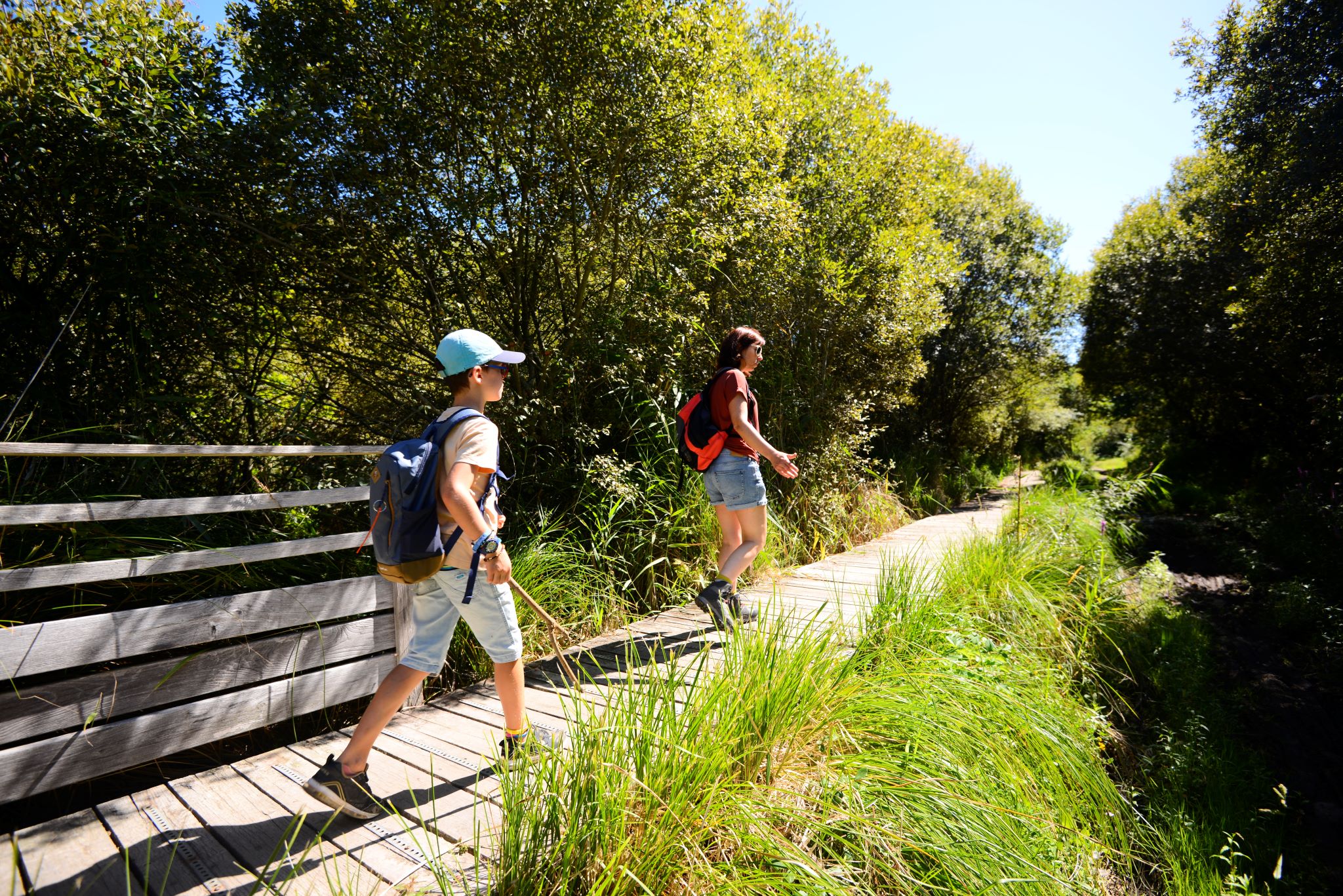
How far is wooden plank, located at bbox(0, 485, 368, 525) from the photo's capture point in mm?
2355

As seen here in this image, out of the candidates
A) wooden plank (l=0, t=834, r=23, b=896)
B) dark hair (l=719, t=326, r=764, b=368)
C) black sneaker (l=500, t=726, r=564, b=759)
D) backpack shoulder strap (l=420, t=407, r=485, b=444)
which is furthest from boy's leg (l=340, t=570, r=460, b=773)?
dark hair (l=719, t=326, r=764, b=368)

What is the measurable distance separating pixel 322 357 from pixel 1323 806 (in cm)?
857

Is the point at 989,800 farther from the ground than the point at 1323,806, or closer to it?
farther from the ground

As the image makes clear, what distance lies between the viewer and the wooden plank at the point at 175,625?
7.68 ft

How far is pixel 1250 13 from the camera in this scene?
9.33 meters

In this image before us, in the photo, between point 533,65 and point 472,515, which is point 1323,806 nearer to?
point 472,515

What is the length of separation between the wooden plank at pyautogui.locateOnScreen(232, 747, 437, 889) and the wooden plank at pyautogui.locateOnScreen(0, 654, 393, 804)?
0.60 feet

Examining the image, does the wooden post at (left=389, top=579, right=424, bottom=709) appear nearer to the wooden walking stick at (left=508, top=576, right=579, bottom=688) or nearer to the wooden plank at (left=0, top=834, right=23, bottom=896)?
the wooden walking stick at (left=508, top=576, right=579, bottom=688)

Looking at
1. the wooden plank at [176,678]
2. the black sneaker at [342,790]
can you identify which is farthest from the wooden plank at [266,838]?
the wooden plank at [176,678]

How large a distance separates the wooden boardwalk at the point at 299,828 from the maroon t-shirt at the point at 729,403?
1482 millimetres

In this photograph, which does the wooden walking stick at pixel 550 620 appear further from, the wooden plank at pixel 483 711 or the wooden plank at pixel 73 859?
the wooden plank at pixel 73 859

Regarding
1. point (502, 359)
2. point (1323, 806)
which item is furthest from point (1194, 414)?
point (502, 359)

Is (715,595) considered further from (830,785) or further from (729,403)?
(830,785)

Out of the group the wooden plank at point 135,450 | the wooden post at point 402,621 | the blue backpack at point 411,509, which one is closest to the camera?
the wooden plank at point 135,450
